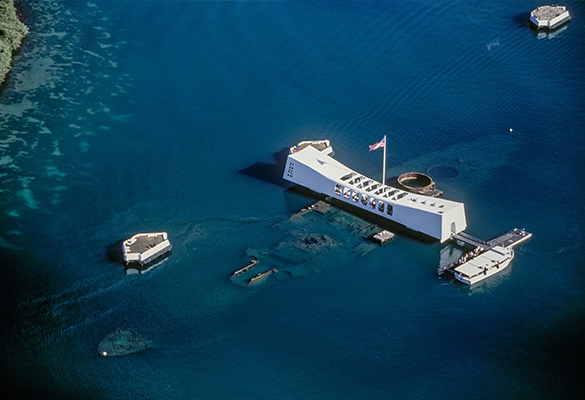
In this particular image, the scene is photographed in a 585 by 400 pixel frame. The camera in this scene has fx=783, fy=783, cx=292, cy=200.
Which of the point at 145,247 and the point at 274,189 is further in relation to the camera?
the point at 274,189

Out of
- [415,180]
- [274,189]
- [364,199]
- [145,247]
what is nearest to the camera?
[145,247]

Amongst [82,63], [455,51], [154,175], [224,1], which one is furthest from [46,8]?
[455,51]

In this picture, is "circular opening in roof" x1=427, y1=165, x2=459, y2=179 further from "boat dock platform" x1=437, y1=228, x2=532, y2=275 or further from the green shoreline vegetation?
the green shoreline vegetation

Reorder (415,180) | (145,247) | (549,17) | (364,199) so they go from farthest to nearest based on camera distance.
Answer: (549,17)
(415,180)
(364,199)
(145,247)

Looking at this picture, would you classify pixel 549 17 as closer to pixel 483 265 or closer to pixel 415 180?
pixel 415 180

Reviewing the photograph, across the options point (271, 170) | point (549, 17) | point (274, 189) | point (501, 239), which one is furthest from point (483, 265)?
point (549, 17)

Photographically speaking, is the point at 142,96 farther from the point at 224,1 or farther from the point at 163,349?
the point at 163,349
